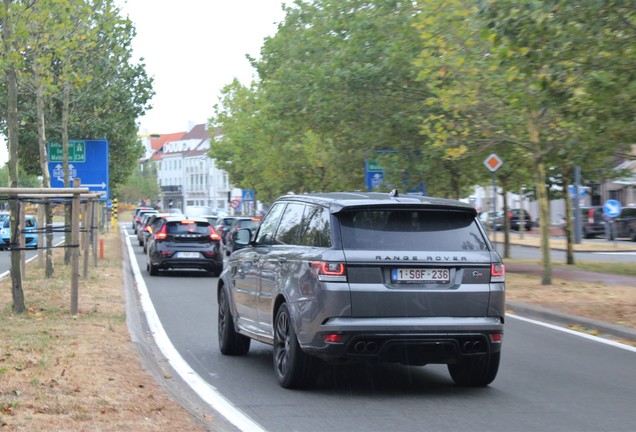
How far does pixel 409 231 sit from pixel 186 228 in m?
19.4

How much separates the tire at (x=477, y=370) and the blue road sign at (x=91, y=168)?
24672 mm

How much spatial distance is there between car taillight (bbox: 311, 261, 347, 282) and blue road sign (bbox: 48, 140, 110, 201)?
25.2 m

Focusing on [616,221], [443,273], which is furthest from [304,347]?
[616,221]

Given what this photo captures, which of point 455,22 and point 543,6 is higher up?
point 455,22

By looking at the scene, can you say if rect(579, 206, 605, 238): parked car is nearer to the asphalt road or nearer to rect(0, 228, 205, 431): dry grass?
rect(0, 228, 205, 431): dry grass

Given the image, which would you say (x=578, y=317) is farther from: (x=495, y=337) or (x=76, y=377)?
(x=76, y=377)

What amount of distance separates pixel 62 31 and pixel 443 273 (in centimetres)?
1021

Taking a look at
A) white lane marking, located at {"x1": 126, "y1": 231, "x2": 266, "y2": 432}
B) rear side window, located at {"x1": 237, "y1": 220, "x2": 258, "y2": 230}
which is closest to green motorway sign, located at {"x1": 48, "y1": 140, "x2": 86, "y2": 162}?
rear side window, located at {"x1": 237, "y1": 220, "x2": 258, "y2": 230}

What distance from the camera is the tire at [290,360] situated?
8938 millimetres

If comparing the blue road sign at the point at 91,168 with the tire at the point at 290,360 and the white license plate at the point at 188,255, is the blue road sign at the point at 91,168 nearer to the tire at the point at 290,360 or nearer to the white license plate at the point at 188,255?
the white license plate at the point at 188,255

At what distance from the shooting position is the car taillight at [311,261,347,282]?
849 cm

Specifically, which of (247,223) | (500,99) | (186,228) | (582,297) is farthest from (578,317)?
(247,223)

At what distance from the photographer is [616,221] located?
53.1 metres

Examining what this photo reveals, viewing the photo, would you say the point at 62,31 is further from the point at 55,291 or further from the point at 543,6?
the point at 543,6
